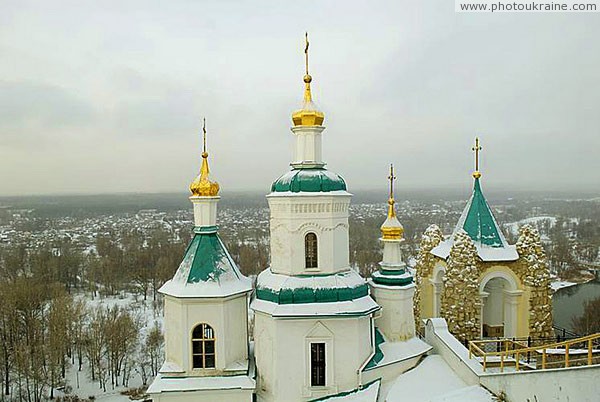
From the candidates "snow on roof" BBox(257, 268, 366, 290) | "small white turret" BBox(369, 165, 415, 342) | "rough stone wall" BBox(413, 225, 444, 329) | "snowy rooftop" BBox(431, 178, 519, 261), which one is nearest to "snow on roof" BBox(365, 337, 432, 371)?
"small white turret" BBox(369, 165, 415, 342)

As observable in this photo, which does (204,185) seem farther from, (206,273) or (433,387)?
(433,387)

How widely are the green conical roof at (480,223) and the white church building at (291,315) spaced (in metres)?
3.32

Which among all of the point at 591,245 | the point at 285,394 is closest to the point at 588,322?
the point at 285,394

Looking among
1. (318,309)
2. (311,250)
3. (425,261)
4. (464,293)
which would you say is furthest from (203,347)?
(425,261)

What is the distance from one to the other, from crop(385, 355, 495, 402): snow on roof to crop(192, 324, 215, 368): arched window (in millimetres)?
4448

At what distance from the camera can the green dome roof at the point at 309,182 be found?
11.9 m

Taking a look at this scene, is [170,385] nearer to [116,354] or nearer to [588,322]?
[116,354]

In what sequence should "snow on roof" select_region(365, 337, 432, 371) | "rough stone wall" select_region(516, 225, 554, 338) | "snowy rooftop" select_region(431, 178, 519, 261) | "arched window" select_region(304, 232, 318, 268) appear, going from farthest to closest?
"snowy rooftop" select_region(431, 178, 519, 261) < "rough stone wall" select_region(516, 225, 554, 338) < "arched window" select_region(304, 232, 318, 268) < "snow on roof" select_region(365, 337, 432, 371)

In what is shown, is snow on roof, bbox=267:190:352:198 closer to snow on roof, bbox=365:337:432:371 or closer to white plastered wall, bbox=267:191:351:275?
white plastered wall, bbox=267:191:351:275

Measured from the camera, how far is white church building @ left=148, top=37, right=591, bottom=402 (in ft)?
36.7

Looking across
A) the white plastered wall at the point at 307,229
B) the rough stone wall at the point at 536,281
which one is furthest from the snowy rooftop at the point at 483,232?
the white plastered wall at the point at 307,229

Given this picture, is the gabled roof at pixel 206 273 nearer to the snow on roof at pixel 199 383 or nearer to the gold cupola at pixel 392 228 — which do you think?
the snow on roof at pixel 199 383

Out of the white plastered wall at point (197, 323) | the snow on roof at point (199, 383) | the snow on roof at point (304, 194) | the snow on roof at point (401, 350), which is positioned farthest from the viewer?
the snow on roof at point (401, 350)

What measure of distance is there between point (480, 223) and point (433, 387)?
18.8 feet
